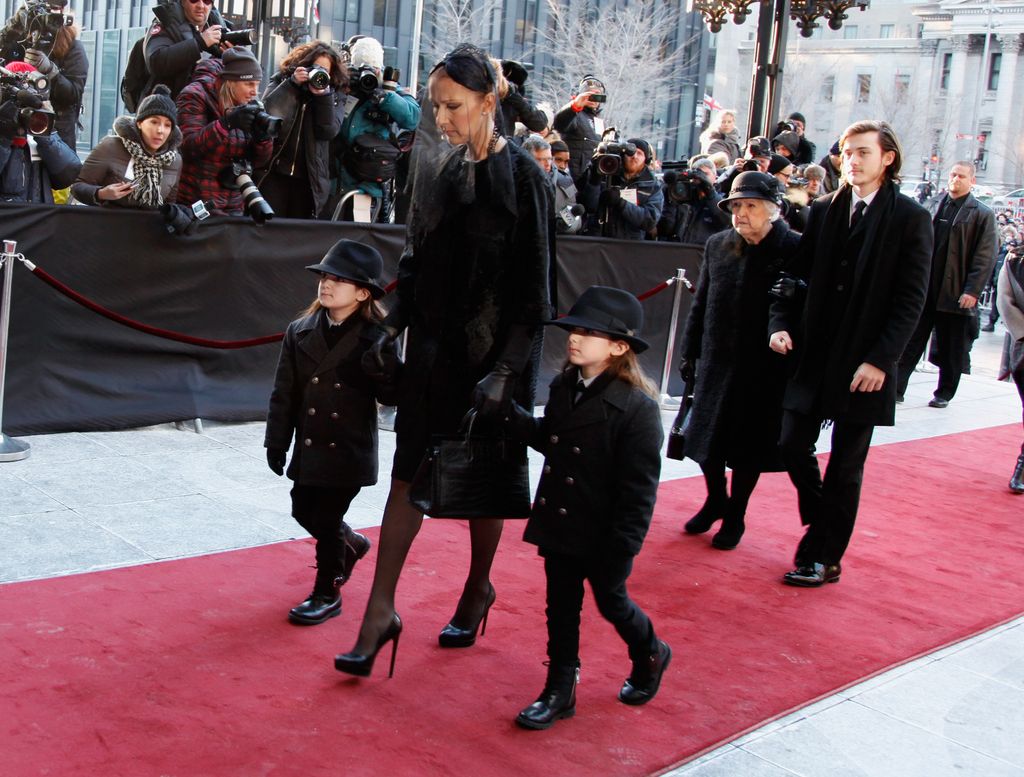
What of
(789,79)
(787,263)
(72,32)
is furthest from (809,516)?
(789,79)

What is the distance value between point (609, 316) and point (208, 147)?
4.46 m

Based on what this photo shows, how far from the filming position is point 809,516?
6363mm

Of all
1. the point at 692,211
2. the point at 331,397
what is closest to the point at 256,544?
the point at 331,397

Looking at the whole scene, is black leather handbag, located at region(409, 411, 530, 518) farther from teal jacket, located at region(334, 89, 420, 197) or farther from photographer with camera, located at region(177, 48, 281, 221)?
teal jacket, located at region(334, 89, 420, 197)

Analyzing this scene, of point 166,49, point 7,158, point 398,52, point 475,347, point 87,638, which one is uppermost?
point 398,52

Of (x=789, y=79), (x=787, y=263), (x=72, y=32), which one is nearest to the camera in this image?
(x=787, y=263)

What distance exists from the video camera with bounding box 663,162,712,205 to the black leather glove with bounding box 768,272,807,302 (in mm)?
4648

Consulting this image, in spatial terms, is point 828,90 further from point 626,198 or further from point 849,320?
point 849,320

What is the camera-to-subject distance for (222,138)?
7781 millimetres

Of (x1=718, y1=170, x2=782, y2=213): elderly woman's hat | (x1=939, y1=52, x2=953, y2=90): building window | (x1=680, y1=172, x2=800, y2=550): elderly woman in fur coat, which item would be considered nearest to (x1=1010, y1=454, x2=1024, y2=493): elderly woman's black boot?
(x1=680, y1=172, x2=800, y2=550): elderly woman in fur coat

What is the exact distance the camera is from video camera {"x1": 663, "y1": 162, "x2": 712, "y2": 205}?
10641 millimetres

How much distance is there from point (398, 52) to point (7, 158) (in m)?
46.1

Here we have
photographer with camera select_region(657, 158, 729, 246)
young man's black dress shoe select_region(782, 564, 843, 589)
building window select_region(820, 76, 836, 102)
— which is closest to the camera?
young man's black dress shoe select_region(782, 564, 843, 589)

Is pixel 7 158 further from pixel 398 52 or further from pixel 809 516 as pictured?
pixel 398 52
